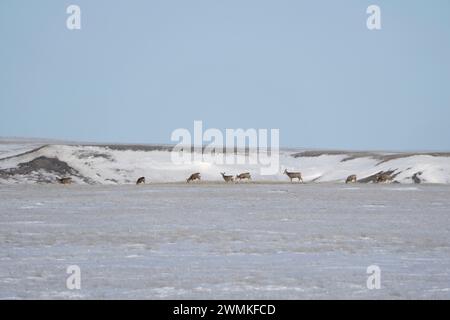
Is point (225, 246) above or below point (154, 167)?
above

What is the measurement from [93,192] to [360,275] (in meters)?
19.7

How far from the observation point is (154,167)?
51750 mm

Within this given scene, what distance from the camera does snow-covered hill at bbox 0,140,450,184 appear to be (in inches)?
1705

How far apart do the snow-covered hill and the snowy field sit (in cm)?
1552

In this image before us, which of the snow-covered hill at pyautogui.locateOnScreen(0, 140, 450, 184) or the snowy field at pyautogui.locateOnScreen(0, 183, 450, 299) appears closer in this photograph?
the snowy field at pyautogui.locateOnScreen(0, 183, 450, 299)

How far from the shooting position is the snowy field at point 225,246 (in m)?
11.4

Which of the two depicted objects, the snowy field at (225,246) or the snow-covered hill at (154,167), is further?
the snow-covered hill at (154,167)

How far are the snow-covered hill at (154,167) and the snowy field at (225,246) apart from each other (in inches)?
611

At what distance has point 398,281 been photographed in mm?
11875

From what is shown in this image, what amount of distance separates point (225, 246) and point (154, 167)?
120 ft

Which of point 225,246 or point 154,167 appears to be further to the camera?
point 154,167

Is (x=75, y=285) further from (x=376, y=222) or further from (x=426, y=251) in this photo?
(x=376, y=222)
